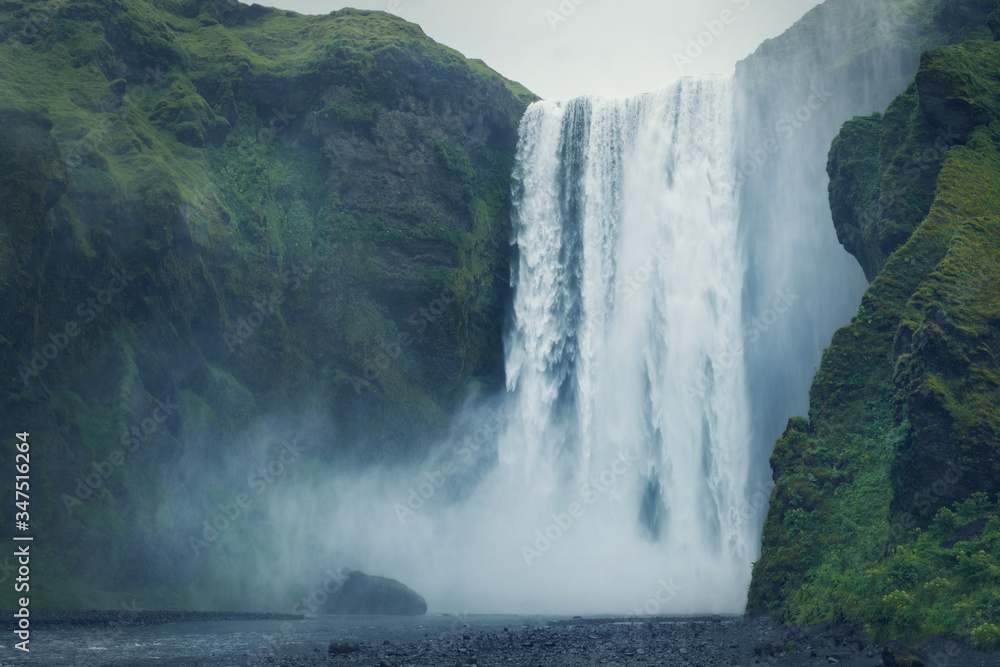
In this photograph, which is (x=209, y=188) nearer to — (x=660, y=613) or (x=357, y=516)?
(x=357, y=516)

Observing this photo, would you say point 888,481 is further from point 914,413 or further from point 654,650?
point 654,650

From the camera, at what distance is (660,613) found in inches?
1251

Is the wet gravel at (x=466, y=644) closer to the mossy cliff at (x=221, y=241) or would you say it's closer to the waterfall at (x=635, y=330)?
the mossy cliff at (x=221, y=241)

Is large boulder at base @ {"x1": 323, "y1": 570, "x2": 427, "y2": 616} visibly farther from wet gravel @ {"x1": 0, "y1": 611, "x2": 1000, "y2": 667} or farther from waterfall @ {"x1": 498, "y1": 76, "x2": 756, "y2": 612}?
waterfall @ {"x1": 498, "y1": 76, "x2": 756, "y2": 612}

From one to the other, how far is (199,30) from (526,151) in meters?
21.8

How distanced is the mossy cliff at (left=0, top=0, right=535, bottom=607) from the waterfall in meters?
3.12

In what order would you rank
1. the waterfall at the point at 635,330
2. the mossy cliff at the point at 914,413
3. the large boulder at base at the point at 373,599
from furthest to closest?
the waterfall at the point at 635,330
the large boulder at base at the point at 373,599
the mossy cliff at the point at 914,413

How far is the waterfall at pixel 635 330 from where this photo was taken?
139ft

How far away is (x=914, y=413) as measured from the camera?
2197cm

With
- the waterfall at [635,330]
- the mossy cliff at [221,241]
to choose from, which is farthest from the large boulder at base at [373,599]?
the waterfall at [635,330]

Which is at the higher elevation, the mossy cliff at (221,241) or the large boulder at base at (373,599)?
the mossy cliff at (221,241)

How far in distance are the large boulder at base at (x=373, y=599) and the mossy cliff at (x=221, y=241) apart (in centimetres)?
829

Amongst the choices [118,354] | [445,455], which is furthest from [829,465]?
[118,354]

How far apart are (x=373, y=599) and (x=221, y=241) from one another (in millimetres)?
19248
